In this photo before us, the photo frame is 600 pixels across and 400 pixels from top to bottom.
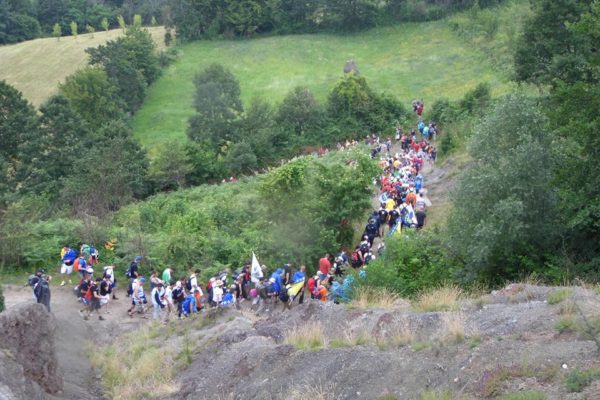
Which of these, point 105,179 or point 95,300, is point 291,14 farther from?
point 95,300

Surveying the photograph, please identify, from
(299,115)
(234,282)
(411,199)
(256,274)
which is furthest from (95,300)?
(299,115)

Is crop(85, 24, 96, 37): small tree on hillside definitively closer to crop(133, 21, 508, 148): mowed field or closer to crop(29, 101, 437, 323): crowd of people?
crop(133, 21, 508, 148): mowed field

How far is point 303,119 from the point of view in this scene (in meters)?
54.4

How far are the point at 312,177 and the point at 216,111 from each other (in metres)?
28.1

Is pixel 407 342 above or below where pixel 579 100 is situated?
below

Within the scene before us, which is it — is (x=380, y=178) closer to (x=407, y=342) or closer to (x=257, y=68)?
(x=407, y=342)

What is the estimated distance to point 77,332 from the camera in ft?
65.3

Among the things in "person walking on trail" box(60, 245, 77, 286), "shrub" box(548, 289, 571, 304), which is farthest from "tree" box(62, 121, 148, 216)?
"shrub" box(548, 289, 571, 304)

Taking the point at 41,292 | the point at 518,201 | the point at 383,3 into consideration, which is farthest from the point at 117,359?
the point at 383,3

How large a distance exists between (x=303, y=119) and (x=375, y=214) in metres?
29.1

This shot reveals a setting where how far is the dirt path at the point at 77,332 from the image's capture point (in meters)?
16.4

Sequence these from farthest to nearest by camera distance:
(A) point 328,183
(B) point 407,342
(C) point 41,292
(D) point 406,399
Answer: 1. (A) point 328,183
2. (C) point 41,292
3. (B) point 407,342
4. (D) point 406,399

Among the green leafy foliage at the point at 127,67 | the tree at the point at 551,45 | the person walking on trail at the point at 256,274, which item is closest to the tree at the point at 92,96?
the green leafy foliage at the point at 127,67

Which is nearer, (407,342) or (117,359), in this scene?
A: (407,342)
